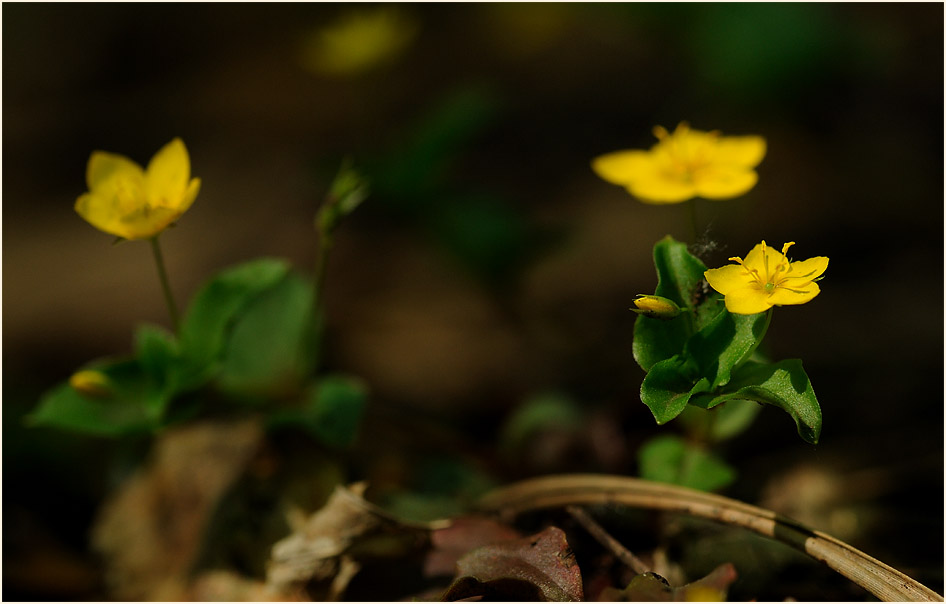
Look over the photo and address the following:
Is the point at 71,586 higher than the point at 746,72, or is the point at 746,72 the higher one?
the point at 746,72

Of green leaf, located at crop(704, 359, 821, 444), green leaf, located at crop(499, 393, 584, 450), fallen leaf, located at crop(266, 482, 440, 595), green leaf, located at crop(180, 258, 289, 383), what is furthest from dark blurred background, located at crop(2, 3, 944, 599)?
green leaf, located at crop(180, 258, 289, 383)

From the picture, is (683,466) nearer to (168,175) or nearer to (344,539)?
(344,539)

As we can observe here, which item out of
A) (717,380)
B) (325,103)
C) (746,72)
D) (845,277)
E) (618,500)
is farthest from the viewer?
(325,103)

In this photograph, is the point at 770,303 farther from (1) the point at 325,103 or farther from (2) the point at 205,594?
(1) the point at 325,103

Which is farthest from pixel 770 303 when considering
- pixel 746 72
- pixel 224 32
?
pixel 224 32

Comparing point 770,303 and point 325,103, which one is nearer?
point 770,303

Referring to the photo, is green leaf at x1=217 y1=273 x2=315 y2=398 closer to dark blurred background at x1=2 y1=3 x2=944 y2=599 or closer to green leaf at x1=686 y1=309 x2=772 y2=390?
dark blurred background at x1=2 y1=3 x2=944 y2=599
